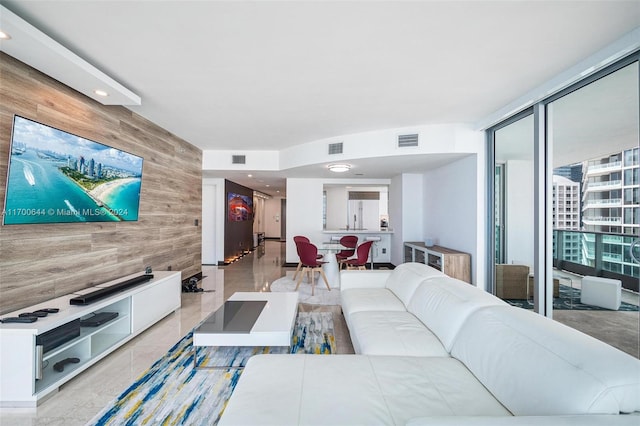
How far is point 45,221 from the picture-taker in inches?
93.3

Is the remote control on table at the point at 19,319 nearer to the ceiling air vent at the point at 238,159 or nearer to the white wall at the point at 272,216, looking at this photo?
the ceiling air vent at the point at 238,159

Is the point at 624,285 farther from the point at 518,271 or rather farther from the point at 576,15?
the point at 576,15

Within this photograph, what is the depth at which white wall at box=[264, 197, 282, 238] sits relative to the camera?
13.9m

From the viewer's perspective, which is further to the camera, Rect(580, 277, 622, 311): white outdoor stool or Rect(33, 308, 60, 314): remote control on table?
Rect(580, 277, 622, 311): white outdoor stool

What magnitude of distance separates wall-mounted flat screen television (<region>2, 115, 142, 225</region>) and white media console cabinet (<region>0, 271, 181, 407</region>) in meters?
0.78

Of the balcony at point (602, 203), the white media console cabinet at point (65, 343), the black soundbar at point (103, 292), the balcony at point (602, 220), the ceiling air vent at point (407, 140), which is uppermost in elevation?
the ceiling air vent at point (407, 140)

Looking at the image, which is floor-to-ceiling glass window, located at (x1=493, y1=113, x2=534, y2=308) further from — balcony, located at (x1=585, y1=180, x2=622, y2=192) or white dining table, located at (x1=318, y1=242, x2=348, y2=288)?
white dining table, located at (x1=318, y1=242, x2=348, y2=288)

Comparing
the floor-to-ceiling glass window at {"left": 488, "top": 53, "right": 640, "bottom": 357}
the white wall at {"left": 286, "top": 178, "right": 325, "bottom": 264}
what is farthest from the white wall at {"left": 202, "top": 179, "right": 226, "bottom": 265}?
the floor-to-ceiling glass window at {"left": 488, "top": 53, "right": 640, "bottom": 357}

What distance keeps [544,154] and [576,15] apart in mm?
1499

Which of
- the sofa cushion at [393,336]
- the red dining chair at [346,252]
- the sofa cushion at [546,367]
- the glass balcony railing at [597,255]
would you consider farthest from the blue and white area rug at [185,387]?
the glass balcony railing at [597,255]

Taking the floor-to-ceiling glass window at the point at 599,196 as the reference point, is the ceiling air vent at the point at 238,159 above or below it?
above

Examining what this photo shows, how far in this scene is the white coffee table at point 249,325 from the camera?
88.3 inches

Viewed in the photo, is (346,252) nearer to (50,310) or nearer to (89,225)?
(89,225)

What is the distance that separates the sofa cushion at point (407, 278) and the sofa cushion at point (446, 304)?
14 cm
